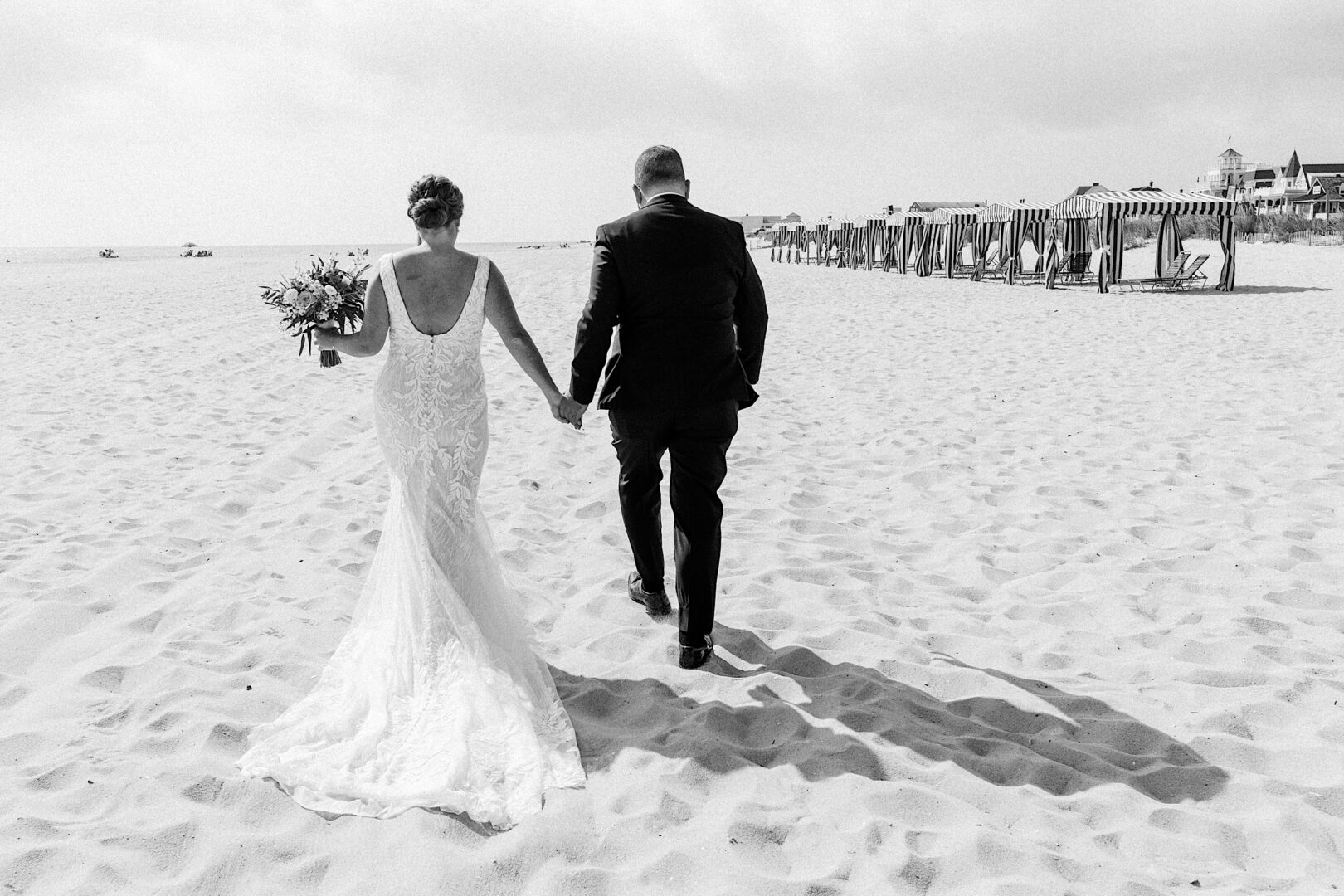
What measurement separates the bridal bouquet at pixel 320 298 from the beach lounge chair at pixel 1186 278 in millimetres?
19824

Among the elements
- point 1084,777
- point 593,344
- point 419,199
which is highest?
point 419,199

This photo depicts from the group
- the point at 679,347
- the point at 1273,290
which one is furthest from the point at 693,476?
the point at 1273,290

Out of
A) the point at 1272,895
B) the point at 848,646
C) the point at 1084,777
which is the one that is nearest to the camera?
the point at 1272,895

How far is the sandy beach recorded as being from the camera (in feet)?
8.39

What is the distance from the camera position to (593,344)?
3602 millimetres

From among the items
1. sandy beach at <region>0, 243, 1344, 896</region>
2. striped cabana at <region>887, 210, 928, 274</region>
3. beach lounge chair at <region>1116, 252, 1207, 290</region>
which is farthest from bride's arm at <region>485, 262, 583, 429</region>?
striped cabana at <region>887, 210, 928, 274</region>

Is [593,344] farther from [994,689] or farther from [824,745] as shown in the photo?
[994,689]

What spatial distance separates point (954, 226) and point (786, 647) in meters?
25.9

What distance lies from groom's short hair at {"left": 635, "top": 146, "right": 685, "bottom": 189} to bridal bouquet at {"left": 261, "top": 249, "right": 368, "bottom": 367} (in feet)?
3.57

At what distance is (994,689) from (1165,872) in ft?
3.62

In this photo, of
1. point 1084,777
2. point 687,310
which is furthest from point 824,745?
point 687,310

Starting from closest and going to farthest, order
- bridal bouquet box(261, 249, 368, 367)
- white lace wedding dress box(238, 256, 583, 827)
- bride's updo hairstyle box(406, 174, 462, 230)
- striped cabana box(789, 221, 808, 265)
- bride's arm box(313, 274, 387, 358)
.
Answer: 1. white lace wedding dress box(238, 256, 583, 827)
2. bride's updo hairstyle box(406, 174, 462, 230)
3. bride's arm box(313, 274, 387, 358)
4. bridal bouquet box(261, 249, 368, 367)
5. striped cabana box(789, 221, 808, 265)

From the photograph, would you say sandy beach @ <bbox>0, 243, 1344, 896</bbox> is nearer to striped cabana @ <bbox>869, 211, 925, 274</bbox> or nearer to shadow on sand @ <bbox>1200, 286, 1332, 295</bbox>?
shadow on sand @ <bbox>1200, 286, 1332, 295</bbox>

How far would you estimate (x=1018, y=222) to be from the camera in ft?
84.3
